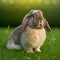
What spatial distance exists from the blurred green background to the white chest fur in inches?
190

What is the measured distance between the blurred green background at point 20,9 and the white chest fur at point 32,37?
4831mm

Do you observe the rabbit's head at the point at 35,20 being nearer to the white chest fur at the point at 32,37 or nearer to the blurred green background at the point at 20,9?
the white chest fur at the point at 32,37

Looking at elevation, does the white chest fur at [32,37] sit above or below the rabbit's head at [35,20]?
below

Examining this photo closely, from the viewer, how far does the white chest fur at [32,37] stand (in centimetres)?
504

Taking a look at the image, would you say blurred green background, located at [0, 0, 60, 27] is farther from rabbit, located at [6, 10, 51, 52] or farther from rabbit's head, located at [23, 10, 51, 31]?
rabbit's head, located at [23, 10, 51, 31]

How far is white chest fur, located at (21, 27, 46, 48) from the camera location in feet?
16.5

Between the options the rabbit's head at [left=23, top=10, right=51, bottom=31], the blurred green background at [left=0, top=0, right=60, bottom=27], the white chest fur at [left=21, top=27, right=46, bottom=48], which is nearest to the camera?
the rabbit's head at [left=23, top=10, right=51, bottom=31]

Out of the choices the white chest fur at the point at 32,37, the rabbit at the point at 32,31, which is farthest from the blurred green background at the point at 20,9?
the white chest fur at the point at 32,37

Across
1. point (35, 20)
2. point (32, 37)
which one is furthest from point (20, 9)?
point (35, 20)

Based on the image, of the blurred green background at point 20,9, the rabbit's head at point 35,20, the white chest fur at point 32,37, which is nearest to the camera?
the rabbit's head at point 35,20

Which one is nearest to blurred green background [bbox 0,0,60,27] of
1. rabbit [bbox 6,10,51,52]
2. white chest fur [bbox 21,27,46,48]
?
rabbit [bbox 6,10,51,52]

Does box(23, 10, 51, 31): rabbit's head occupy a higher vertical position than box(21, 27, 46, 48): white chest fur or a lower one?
higher

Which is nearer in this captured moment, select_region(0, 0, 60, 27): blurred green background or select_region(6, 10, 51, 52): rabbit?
select_region(6, 10, 51, 52): rabbit

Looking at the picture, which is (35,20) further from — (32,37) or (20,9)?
(20,9)
